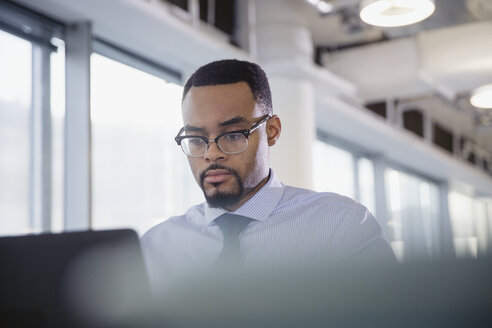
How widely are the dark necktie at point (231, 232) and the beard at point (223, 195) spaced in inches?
1.1

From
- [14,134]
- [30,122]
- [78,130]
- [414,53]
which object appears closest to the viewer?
[14,134]

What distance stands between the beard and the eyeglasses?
0.03 m

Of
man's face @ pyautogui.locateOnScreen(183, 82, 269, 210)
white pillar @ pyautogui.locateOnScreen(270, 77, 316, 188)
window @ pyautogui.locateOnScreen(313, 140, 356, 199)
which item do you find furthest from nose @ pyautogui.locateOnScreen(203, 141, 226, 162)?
window @ pyautogui.locateOnScreen(313, 140, 356, 199)

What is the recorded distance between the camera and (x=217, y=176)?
3.87ft

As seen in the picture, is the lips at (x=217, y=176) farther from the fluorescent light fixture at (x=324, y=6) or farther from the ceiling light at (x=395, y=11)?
the fluorescent light fixture at (x=324, y=6)

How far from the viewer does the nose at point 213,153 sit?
1.15 meters

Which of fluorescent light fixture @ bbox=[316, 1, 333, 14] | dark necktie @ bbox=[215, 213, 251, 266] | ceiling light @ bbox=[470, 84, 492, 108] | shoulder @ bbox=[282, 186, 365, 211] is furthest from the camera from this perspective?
ceiling light @ bbox=[470, 84, 492, 108]

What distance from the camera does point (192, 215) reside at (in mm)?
1348

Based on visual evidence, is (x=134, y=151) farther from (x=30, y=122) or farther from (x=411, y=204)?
(x=411, y=204)

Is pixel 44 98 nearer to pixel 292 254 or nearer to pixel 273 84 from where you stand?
pixel 273 84

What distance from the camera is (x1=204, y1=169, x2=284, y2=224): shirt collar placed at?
125 cm

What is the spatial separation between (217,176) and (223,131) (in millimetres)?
85

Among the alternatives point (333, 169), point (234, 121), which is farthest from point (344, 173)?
point (234, 121)

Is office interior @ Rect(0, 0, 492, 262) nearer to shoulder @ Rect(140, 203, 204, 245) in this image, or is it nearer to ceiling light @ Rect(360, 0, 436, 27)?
ceiling light @ Rect(360, 0, 436, 27)
